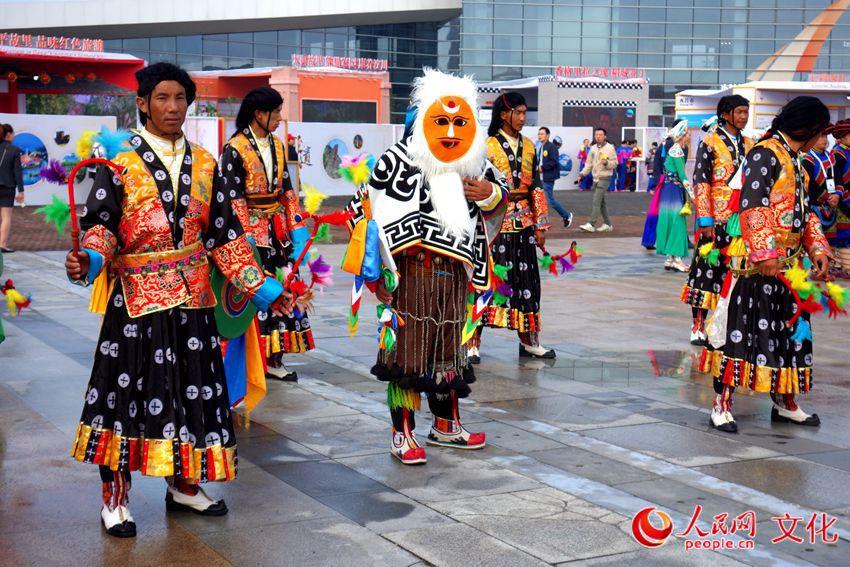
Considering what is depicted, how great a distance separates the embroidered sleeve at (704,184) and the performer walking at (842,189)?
351 centimetres

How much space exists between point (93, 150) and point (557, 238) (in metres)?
14.3

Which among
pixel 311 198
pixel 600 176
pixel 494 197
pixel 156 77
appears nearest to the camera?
pixel 156 77

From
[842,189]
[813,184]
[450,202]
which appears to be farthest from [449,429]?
[842,189]

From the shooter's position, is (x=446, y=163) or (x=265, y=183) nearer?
(x=446, y=163)

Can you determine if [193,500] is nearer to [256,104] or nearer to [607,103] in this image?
[256,104]

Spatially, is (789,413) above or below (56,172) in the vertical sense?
below

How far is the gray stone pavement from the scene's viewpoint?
4.52 metres

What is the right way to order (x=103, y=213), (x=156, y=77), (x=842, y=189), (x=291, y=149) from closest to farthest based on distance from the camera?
(x=103, y=213) < (x=156, y=77) < (x=842, y=189) < (x=291, y=149)

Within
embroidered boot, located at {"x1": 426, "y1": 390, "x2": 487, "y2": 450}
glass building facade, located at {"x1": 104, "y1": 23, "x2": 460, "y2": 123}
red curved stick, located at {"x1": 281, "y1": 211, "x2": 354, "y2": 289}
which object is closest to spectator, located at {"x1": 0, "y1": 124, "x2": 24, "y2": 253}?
red curved stick, located at {"x1": 281, "y1": 211, "x2": 354, "y2": 289}

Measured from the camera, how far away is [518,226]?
8.46m

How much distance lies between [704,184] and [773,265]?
2392 millimetres

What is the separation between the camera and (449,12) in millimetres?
52875

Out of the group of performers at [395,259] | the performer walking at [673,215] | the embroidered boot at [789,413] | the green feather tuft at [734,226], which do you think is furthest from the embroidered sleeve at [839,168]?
the embroidered boot at [789,413]

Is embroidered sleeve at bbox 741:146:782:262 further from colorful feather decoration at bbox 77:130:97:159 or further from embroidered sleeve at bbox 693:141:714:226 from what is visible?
colorful feather decoration at bbox 77:130:97:159
